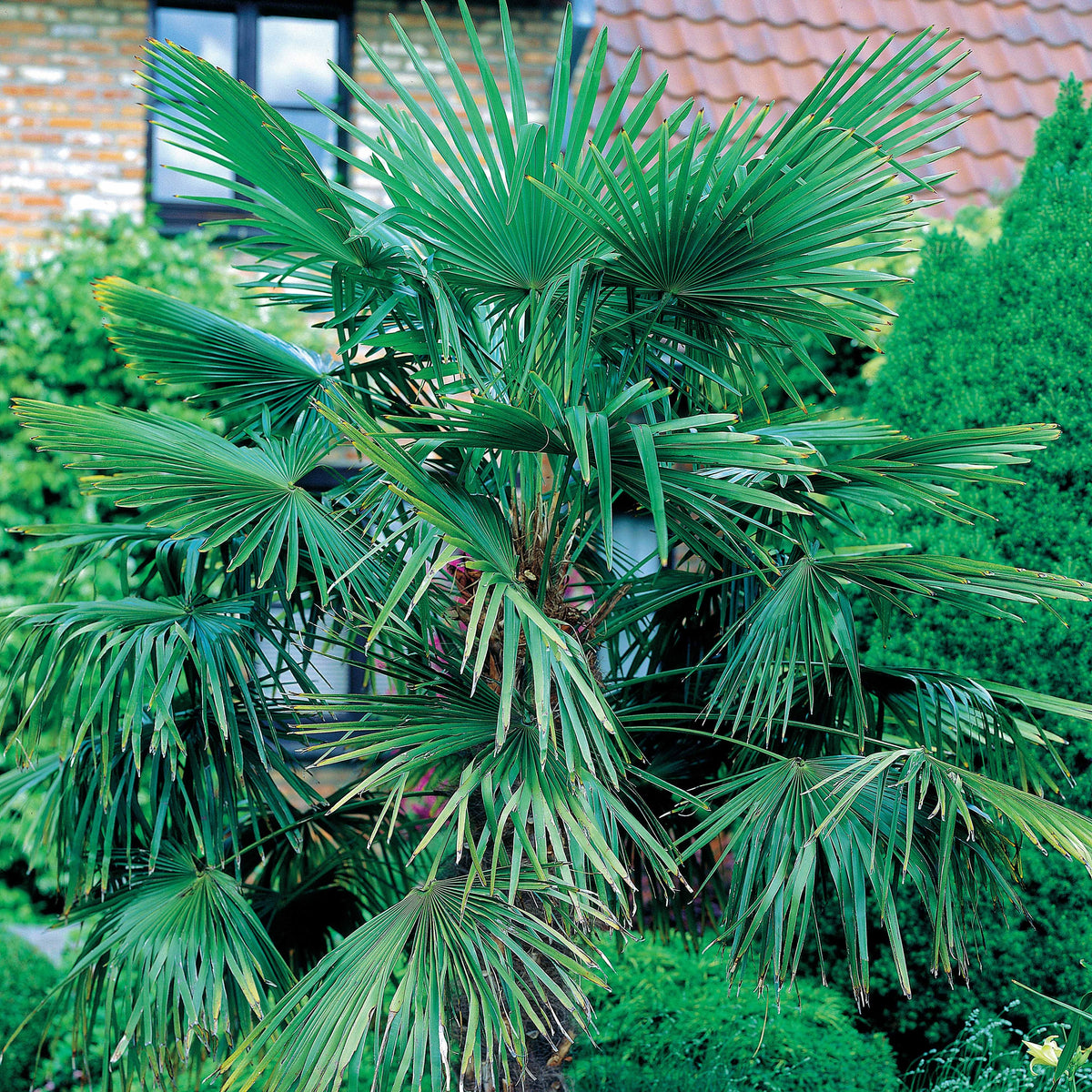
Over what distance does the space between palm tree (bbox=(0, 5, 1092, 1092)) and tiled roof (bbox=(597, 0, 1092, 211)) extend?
10.9 feet

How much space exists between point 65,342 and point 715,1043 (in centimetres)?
420

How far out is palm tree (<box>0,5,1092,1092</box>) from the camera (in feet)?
6.48

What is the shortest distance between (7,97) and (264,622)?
409cm

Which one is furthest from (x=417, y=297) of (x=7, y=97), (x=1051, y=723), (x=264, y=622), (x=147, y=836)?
(x=7, y=97)

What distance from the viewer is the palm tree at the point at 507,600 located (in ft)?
6.48

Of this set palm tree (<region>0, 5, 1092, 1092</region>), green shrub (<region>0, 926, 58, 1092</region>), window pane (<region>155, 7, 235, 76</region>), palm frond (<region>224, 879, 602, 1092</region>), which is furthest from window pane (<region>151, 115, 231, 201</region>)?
palm frond (<region>224, 879, 602, 1092</region>)

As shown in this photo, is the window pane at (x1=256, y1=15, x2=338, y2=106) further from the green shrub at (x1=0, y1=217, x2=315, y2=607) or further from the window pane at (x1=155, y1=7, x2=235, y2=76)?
the green shrub at (x1=0, y1=217, x2=315, y2=607)

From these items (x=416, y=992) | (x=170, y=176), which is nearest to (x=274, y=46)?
(x=170, y=176)

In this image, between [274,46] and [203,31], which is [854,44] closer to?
[274,46]

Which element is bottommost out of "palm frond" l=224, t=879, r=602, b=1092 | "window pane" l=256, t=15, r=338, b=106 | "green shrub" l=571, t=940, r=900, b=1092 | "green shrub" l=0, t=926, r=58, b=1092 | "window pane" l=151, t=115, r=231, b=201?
"green shrub" l=0, t=926, r=58, b=1092

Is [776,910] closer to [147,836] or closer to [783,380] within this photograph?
[783,380]

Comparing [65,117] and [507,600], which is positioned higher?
[65,117]

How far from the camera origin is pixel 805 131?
6.58 ft

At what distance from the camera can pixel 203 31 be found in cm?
552
